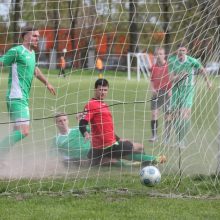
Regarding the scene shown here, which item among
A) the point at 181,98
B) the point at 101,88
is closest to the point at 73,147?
the point at 101,88

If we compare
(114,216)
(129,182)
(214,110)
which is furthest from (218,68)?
(114,216)

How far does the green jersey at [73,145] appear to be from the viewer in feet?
23.1

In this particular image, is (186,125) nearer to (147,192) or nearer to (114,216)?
(147,192)

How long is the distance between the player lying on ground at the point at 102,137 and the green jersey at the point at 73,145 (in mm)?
92

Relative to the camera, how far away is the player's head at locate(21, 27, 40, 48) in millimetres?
6586

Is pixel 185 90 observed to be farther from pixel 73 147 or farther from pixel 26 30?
pixel 26 30

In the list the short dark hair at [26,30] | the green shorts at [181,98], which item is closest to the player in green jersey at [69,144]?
the short dark hair at [26,30]

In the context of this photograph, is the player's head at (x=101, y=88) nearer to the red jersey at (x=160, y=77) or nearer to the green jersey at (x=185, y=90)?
the green jersey at (x=185, y=90)

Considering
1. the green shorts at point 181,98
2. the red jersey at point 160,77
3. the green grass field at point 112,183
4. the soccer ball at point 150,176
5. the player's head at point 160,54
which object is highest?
the player's head at point 160,54

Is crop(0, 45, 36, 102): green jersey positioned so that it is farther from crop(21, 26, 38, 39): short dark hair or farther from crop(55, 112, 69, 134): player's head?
crop(55, 112, 69, 134): player's head

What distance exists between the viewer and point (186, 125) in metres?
7.16

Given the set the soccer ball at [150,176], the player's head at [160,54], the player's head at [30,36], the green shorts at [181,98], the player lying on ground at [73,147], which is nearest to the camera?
the soccer ball at [150,176]

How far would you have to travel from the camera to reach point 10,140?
674 centimetres

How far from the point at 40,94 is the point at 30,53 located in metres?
3.61
